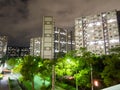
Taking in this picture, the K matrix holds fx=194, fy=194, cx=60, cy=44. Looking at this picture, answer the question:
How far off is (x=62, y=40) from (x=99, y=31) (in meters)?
40.8

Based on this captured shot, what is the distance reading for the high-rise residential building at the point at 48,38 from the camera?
424 ft

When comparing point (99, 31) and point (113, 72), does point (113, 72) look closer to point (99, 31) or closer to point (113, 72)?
point (113, 72)

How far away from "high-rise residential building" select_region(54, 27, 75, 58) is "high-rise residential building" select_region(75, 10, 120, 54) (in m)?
17.1

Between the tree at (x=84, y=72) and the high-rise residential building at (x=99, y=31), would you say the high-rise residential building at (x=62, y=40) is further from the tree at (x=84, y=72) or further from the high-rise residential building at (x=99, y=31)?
the tree at (x=84, y=72)

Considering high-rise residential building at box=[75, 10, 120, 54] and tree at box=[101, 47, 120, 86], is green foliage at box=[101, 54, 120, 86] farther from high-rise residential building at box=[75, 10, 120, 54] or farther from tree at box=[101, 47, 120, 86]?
high-rise residential building at box=[75, 10, 120, 54]

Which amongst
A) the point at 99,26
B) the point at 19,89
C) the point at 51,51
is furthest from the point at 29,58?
the point at 99,26

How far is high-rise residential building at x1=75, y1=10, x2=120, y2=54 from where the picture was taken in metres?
133

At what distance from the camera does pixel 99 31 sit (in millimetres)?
143250

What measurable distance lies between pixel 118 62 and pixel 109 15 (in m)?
109

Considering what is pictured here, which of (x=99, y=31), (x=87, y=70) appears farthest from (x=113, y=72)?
(x=99, y=31)

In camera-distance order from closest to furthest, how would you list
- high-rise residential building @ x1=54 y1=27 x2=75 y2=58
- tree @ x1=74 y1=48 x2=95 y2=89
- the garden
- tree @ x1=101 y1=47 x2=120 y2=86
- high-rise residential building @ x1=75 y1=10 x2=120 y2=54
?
tree @ x1=101 y1=47 x2=120 y2=86 < the garden < tree @ x1=74 y1=48 x2=95 y2=89 < high-rise residential building @ x1=75 y1=10 x2=120 y2=54 < high-rise residential building @ x1=54 y1=27 x2=75 y2=58

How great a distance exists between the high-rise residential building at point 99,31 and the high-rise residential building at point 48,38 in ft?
107

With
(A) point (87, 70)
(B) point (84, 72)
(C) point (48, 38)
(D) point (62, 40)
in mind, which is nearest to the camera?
(B) point (84, 72)

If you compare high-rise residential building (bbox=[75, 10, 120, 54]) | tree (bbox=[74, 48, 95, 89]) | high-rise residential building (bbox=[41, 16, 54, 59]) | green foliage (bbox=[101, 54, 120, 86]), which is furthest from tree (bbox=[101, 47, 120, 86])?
high-rise residential building (bbox=[41, 16, 54, 59])
